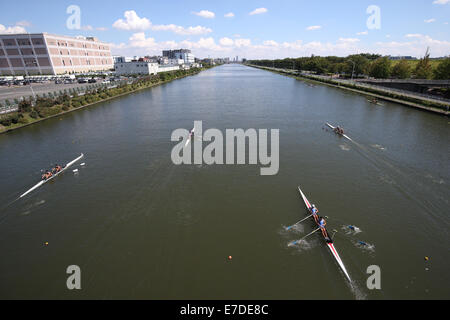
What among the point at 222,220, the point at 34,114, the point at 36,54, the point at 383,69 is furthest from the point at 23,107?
the point at 383,69

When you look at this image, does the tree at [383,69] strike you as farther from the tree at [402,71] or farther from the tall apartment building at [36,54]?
the tall apartment building at [36,54]

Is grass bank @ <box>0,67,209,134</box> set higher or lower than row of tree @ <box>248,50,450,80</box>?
lower

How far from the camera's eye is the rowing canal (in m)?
13.5

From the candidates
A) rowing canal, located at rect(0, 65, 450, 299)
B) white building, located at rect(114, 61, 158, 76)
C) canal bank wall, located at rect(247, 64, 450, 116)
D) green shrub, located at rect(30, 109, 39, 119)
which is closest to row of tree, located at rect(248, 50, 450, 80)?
canal bank wall, located at rect(247, 64, 450, 116)

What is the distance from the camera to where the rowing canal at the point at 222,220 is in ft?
44.3

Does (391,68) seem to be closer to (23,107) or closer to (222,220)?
(222,220)

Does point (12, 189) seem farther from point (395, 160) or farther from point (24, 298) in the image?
point (395, 160)

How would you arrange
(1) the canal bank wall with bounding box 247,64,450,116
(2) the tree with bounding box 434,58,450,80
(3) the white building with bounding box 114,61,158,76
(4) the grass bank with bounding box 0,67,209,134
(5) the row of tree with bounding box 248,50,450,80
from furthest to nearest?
(3) the white building with bounding box 114,61,158,76
(5) the row of tree with bounding box 248,50,450,80
(2) the tree with bounding box 434,58,450,80
(1) the canal bank wall with bounding box 247,64,450,116
(4) the grass bank with bounding box 0,67,209,134

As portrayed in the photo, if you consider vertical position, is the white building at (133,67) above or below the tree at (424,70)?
above

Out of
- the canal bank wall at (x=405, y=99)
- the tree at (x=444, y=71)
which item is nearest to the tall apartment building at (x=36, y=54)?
the canal bank wall at (x=405, y=99)

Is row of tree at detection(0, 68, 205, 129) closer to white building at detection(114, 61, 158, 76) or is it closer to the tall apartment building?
the tall apartment building

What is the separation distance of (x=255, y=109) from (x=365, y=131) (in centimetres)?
2419

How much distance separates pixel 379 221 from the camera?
Result: 58.7ft
